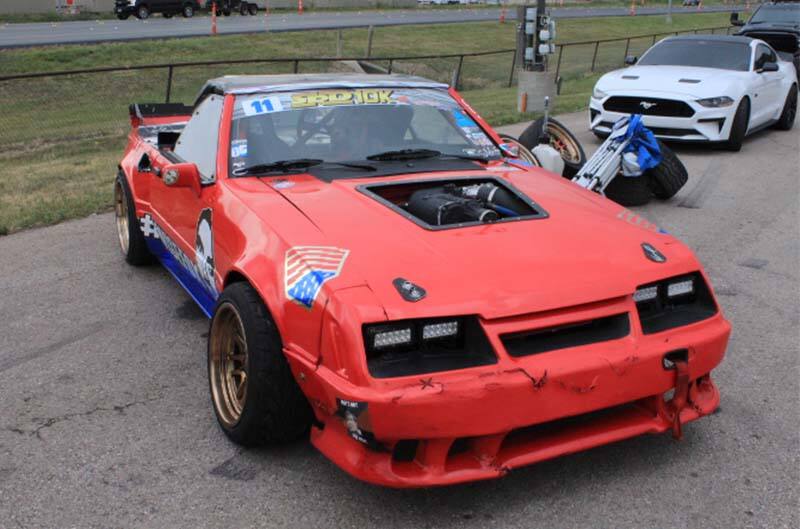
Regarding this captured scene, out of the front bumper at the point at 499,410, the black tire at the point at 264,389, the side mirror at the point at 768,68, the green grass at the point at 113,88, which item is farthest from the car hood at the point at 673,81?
the black tire at the point at 264,389

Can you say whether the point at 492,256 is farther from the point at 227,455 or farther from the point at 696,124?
the point at 696,124

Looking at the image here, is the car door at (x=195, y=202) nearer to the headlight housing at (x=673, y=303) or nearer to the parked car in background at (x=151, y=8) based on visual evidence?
the headlight housing at (x=673, y=303)

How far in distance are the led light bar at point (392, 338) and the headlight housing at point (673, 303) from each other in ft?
3.15

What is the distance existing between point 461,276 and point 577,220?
0.91m

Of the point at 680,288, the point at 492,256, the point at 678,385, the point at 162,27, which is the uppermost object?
the point at 492,256

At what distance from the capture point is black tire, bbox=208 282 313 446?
340cm

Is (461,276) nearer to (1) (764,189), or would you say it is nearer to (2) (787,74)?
(1) (764,189)

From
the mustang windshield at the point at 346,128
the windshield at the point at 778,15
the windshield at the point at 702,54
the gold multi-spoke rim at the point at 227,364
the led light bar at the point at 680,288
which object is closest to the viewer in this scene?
the led light bar at the point at 680,288

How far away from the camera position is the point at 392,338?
10.2 feet

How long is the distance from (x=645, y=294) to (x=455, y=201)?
990 millimetres

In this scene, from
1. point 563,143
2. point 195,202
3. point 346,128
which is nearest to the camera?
point 195,202

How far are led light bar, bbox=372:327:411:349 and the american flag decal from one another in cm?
31

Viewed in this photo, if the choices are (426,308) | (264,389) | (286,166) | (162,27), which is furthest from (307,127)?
(162,27)

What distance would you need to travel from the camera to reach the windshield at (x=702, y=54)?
12.1 metres
